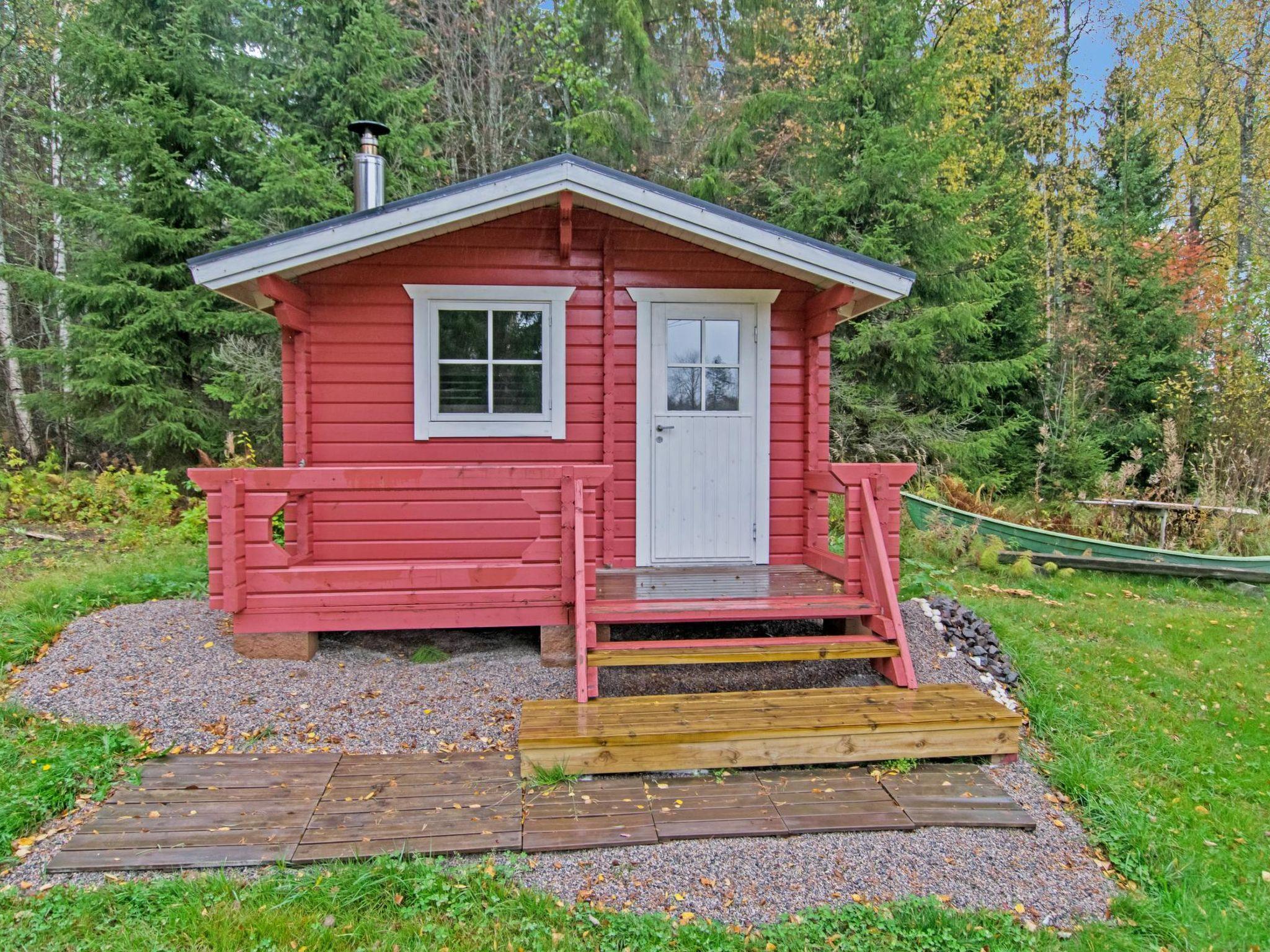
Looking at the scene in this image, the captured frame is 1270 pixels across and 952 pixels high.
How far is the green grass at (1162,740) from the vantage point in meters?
2.40

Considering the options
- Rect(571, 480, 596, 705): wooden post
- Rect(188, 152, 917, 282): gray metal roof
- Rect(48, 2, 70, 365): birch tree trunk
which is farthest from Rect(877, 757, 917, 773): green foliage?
Rect(48, 2, 70, 365): birch tree trunk

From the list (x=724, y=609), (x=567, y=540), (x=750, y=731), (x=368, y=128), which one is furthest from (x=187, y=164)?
(x=750, y=731)

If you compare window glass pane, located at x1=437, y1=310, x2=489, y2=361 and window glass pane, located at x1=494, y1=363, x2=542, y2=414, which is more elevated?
window glass pane, located at x1=437, y1=310, x2=489, y2=361

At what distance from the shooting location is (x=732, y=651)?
3.60 meters

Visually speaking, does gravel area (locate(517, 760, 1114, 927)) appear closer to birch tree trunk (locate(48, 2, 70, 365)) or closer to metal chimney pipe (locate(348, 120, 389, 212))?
metal chimney pipe (locate(348, 120, 389, 212))

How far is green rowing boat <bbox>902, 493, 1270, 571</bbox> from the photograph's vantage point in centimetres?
661

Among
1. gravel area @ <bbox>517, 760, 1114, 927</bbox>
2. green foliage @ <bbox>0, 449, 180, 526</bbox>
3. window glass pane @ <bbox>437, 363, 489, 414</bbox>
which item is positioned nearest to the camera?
gravel area @ <bbox>517, 760, 1114, 927</bbox>

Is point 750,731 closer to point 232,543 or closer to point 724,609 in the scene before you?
point 724,609

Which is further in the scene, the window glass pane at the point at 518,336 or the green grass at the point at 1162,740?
the window glass pane at the point at 518,336

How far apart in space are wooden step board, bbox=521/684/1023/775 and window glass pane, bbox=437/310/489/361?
8.77 ft

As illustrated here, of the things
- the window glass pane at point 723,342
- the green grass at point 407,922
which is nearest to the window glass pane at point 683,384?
the window glass pane at point 723,342

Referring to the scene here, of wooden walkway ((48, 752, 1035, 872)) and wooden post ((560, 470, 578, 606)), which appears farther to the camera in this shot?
wooden post ((560, 470, 578, 606))

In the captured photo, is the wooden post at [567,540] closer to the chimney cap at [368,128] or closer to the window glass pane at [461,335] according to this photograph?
the window glass pane at [461,335]

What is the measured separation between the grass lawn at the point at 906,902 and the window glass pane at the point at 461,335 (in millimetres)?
2976
